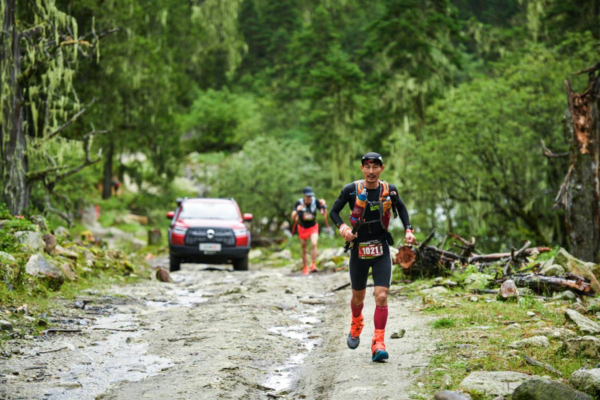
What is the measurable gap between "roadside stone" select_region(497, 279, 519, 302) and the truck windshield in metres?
9.71

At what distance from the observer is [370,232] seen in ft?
22.7

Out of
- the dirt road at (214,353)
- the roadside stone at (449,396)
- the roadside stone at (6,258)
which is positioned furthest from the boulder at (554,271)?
the roadside stone at (6,258)

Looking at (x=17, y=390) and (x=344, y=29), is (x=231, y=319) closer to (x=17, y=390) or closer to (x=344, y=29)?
(x=17, y=390)

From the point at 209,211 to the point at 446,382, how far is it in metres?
13.2

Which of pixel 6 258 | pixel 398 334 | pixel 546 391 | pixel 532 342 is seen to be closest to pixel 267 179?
pixel 6 258

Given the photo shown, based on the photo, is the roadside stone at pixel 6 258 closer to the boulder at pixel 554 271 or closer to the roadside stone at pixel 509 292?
the roadside stone at pixel 509 292

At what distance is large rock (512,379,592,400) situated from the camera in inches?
180

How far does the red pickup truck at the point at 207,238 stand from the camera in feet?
54.7

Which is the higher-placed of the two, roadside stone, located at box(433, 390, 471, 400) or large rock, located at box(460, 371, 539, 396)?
roadside stone, located at box(433, 390, 471, 400)

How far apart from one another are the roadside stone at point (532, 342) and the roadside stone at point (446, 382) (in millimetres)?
1290

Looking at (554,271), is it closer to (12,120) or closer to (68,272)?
(68,272)

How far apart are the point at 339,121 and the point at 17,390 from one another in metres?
34.8

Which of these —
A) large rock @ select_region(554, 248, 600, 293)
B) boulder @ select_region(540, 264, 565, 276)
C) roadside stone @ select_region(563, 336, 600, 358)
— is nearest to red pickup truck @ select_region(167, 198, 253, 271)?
boulder @ select_region(540, 264, 565, 276)

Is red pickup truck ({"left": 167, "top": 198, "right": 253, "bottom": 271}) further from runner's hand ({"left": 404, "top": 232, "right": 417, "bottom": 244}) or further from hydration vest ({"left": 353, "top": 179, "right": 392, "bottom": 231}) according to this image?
runner's hand ({"left": 404, "top": 232, "right": 417, "bottom": 244})
